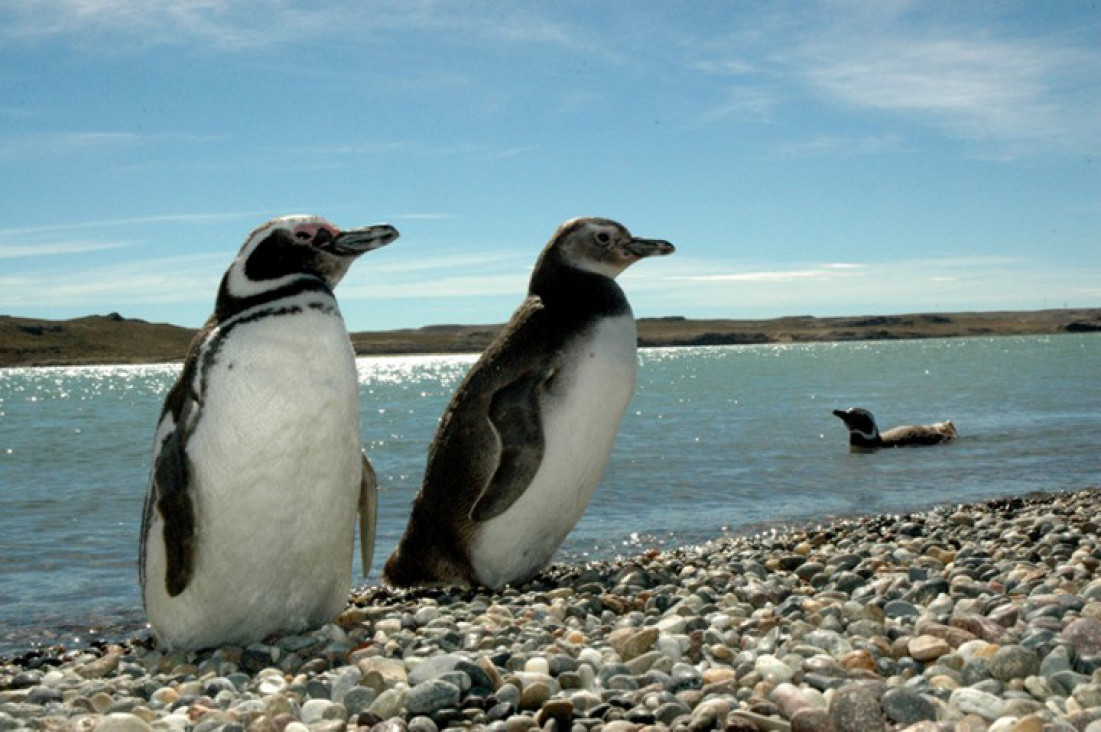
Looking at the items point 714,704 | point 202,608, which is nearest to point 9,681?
point 202,608

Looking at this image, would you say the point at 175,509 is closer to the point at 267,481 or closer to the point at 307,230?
the point at 267,481

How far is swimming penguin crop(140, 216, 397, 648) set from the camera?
527 cm

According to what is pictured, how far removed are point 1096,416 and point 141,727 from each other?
24477 millimetres

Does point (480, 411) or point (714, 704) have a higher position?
point (480, 411)

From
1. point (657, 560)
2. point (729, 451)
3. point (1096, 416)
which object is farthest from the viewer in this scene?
point (1096, 416)

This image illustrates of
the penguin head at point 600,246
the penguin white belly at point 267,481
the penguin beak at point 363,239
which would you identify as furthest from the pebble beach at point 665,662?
the penguin head at point 600,246

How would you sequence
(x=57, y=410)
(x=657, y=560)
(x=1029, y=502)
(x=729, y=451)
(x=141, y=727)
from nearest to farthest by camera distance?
(x=141, y=727) < (x=657, y=560) < (x=1029, y=502) < (x=729, y=451) < (x=57, y=410)

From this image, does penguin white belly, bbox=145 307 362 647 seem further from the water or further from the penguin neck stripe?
the water

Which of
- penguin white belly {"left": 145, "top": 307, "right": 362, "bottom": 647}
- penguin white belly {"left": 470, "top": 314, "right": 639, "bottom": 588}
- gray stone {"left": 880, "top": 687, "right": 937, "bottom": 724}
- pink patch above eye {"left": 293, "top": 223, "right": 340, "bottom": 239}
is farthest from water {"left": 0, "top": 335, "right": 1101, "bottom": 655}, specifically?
gray stone {"left": 880, "top": 687, "right": 937, "bottom": 724}

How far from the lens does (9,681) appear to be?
5.28m

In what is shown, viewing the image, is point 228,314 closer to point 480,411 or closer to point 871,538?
point 480,411

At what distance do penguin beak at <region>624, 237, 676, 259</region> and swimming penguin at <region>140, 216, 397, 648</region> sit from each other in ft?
7.47

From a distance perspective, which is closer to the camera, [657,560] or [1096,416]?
[657,560]

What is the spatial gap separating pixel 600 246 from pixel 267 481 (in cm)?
294
